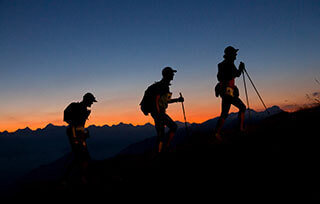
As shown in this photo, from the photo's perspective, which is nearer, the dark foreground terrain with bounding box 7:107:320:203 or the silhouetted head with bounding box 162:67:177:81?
the dark foreground terrain with bounding box 7:107:320:203

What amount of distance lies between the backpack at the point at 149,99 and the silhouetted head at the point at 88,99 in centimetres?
153

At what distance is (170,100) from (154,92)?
2.39 feet

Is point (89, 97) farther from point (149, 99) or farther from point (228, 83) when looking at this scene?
point (228, 83)

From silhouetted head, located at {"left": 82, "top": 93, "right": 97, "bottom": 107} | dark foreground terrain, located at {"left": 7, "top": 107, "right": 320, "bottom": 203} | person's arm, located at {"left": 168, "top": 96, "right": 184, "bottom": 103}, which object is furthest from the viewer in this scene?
person's arm, located at {"left": 168, "top": 96, "right": 184, "bottom": 103}

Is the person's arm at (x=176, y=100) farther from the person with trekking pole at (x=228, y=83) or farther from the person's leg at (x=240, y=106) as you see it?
the person's leg at (x=240, y=106)

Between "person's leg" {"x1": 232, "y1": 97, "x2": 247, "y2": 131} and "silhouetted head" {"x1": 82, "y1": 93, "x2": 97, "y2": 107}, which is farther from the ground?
"silhouetted head" {"x1": 82, "y1": 93, "x2": 97, "y2": 107}

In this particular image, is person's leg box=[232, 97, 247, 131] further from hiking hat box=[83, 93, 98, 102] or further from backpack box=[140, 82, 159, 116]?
hiking hat box=[83, 93, 98, 102]

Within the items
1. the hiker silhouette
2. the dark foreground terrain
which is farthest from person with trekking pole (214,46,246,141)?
the hiker silhouette

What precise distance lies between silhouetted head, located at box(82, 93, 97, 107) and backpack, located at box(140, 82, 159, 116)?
1.53 m

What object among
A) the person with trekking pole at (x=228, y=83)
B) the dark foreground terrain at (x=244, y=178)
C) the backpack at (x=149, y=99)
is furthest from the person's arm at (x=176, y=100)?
the dark foreground terrain at (x=244, y=178)

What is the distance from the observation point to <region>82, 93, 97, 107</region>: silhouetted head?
6.63 m

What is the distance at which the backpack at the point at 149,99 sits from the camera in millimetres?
6758

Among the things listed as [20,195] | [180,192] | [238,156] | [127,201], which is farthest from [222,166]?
[20,195]

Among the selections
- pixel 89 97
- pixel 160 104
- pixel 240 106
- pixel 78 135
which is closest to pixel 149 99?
pixel 160 104
